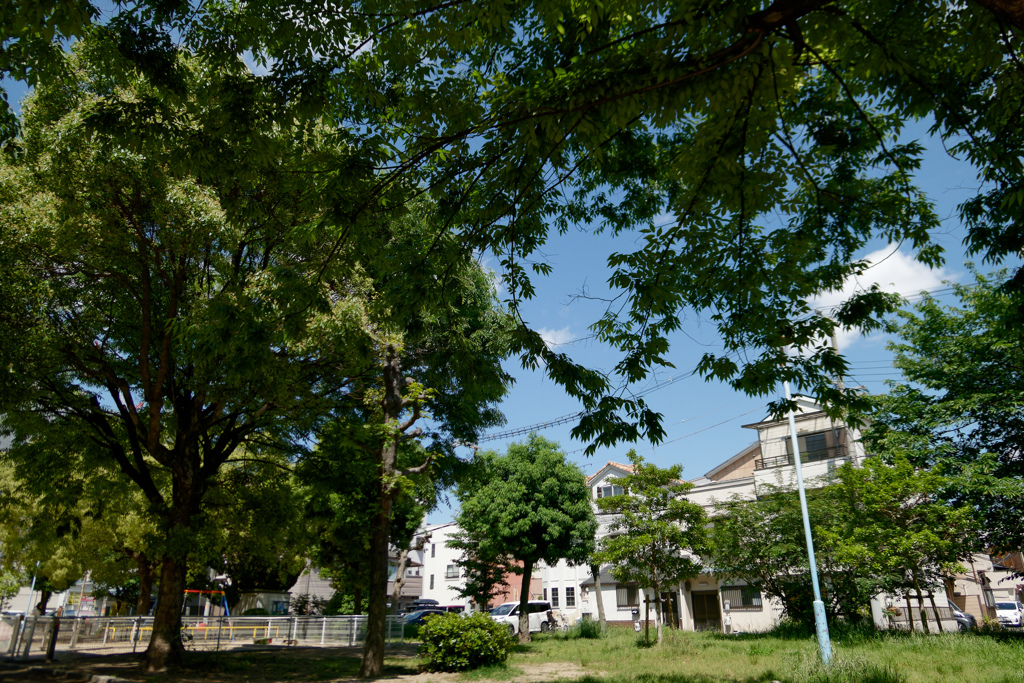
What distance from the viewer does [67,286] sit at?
11469 mm

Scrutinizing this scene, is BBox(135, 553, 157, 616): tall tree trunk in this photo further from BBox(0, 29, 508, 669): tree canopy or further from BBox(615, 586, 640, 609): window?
BBox(615, 586, 640, 609): window

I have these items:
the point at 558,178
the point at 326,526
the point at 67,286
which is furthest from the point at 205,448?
the point at 558,178

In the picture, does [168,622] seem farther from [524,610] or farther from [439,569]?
[439,569]

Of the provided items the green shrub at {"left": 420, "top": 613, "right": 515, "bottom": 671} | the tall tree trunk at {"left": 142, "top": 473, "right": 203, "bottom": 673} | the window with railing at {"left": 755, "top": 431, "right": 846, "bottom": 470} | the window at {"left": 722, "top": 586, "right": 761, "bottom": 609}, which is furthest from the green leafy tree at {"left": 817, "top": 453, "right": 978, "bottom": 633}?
the tall tree trunk at {"left": 142, "top": 473, "right": 203, "bottom": 673}

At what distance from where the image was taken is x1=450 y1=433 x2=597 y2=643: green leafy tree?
25.0m

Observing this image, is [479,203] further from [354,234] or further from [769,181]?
[769,181]

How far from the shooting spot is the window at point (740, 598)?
2694cm

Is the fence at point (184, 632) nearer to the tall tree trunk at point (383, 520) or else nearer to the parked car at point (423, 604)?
the tall tree trunk at point (383, 520)

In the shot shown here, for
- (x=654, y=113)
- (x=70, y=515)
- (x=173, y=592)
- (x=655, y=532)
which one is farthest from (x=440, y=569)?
(x=654, y=113)

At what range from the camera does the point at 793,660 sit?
1233 centimetres

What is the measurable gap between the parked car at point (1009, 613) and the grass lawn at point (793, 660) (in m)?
19.1

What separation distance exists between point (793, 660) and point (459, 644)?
290 inches

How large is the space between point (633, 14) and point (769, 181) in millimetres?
1971

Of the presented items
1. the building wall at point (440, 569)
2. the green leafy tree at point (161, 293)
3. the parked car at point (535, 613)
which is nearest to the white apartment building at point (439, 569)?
the building wall at point (440, 569)
